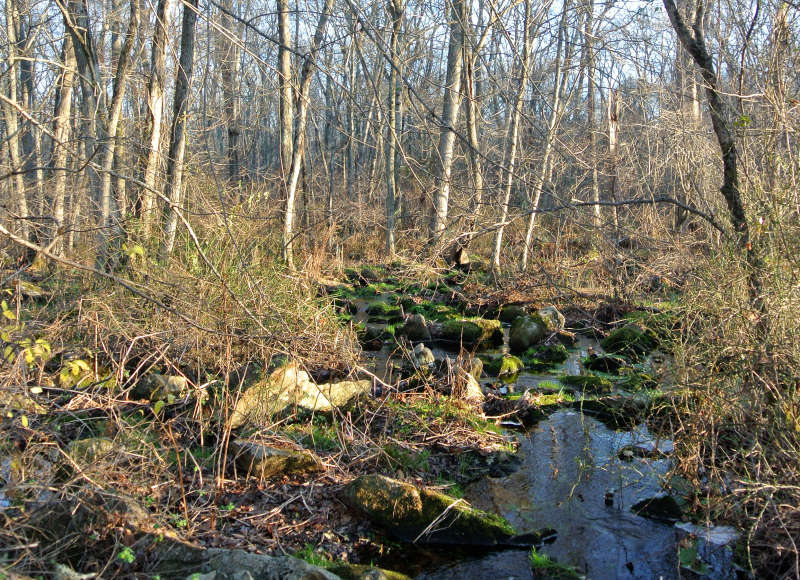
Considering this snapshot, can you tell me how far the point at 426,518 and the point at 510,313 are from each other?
8.01 metres

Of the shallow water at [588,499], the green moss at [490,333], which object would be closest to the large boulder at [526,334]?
the green moss at [490,333]

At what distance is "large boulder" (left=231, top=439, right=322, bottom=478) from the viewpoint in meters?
5.47

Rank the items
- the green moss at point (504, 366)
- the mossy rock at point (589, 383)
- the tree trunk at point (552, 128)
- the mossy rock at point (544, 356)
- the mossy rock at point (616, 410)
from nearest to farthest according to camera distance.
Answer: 1. the mossy rock at point (616, 410)
2. the tree trunk at point (552, 128)
3. the mossy rock at point (589, 383)
4. the green moss at point (504, 366)
5. the mossy rock at point (544, 356)

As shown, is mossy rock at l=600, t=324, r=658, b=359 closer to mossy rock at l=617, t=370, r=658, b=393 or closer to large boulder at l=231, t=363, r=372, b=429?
mossy rock at l=617, t=370, r=658, b=393

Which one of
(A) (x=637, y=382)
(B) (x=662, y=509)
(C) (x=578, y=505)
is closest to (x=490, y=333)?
(A) (x=637, y=382)

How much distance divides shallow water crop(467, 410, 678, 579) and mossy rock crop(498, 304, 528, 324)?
5.53 meters

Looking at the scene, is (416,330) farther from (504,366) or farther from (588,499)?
(588,499)

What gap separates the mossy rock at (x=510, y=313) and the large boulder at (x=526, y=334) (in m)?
1.60

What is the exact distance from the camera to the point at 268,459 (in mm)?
5504

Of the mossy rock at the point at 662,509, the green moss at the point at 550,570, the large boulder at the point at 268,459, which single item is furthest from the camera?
the large boulder at the point at 268,459

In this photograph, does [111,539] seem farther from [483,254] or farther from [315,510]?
[483,254]

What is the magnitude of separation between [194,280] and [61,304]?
1.80m

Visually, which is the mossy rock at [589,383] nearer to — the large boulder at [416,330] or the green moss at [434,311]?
the large boulder at [416,330]

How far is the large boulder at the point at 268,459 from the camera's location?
18.0 feet
